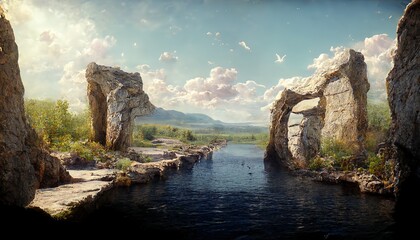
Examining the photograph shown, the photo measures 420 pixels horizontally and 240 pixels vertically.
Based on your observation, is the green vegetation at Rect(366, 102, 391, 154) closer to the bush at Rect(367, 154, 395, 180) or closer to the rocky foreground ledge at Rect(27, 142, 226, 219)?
the bush at Rect(367, 154, 395, 180)

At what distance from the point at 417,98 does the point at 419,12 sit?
6137 millimetres

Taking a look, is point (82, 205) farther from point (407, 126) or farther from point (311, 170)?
point (311, 170)

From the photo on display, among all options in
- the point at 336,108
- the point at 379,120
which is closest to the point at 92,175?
the point at 336,108

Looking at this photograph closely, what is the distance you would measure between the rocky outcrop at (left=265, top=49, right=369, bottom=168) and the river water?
47.9ft

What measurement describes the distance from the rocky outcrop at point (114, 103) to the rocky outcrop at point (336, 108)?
86.7 feet

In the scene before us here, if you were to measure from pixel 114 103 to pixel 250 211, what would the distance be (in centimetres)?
3132

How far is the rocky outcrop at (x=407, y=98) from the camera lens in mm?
20047

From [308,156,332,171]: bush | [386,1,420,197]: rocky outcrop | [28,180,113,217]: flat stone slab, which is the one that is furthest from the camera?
[308,156,332,171]: bush

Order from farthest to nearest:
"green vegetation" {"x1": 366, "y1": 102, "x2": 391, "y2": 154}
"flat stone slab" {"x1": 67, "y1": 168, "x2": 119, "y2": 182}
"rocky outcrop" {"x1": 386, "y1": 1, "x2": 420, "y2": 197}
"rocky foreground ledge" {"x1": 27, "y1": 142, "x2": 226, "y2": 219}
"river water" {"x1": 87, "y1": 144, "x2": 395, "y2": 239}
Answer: "green vegetation" {"x1": 366, "y1": 102, "x2": 391, "y2": 154}
"flat stone slab" {"x1": 67, "y1": 168, "x2": 119, "y2": 182}
"rocky outcrop" {"x1": 386, "y1": 1, "x2": 420, "y2": 197}
"river water" {"x1": 87, "y1": 144, "x2": 395, "y2": 239}
"rocky foreground ledge" {"x1": 27, "y1": 142, "x2": 226, "y2": 219}

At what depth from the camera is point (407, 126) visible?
67.3ft

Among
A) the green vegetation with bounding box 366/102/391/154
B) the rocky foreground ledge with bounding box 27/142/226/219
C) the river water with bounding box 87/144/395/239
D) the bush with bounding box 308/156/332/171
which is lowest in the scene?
the river water with bounding box 87/144/395/239

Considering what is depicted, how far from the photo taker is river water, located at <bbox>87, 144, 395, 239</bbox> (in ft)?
58.3

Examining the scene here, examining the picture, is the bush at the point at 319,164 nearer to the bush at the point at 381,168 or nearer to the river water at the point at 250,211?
the bush at the point at 381,168

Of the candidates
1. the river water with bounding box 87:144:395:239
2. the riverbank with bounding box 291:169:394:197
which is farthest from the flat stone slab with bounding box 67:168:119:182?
the riverbank with bounding box 291:169:394:197
